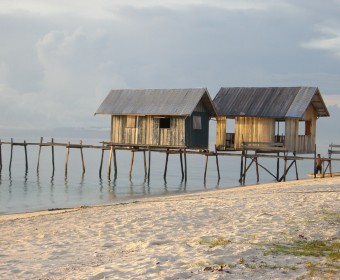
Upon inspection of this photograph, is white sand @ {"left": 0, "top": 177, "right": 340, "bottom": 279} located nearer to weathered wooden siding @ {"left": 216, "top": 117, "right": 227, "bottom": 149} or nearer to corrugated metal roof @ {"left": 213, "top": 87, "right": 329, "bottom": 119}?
corrugated metal roof @ {"left": 213, "top": 87, "right": 329, "bottom": 119}

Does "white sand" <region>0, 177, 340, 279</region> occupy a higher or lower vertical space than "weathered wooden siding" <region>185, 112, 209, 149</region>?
lower

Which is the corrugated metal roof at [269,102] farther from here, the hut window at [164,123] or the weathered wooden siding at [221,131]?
the hut window at [164,123]

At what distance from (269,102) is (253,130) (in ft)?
7.18

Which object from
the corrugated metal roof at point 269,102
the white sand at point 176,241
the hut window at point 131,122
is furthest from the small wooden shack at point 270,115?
the white sand at point 176,241

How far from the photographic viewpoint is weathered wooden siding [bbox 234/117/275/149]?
37250 millimetres

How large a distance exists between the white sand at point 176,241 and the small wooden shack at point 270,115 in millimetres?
19143

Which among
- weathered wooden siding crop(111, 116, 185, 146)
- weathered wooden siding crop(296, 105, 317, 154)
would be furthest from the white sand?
weathered wooden siding crop(296, 105, 317, 154)

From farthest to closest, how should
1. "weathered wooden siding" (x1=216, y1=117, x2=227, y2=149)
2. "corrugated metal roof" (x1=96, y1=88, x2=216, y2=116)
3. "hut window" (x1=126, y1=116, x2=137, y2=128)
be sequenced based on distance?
"hut window" (x1=126, y1=116, x2=137, y2=128), "weathered wooden siding" (x1=216, y1=117, x2=227, y2=149), "corrugated metal roof" (x1=96, y1=88, x2=216, y2=116)

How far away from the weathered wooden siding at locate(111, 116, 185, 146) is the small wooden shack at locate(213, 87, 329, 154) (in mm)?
3165

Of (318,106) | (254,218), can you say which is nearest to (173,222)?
(254,218)

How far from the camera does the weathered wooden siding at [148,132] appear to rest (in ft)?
124

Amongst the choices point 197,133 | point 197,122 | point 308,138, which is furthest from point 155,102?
point 308,138

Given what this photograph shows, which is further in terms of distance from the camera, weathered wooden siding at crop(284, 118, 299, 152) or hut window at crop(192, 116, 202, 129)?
hut window at crop(192, 116, 202, 129)

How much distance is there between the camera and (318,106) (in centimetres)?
3906
